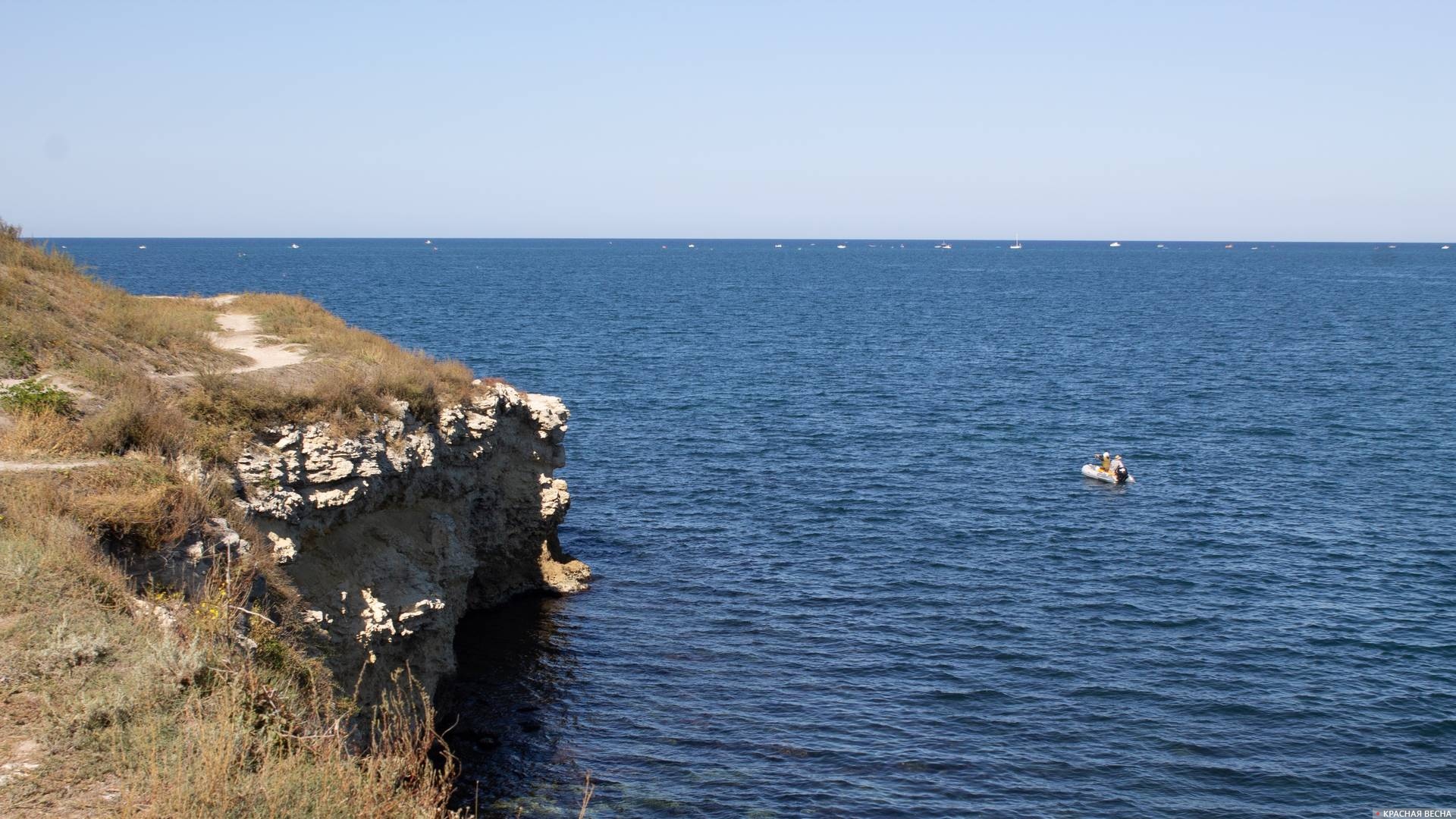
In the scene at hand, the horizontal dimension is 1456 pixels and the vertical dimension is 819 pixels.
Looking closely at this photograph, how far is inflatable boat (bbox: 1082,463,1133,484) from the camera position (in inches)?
1599

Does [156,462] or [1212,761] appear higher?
[156,462]

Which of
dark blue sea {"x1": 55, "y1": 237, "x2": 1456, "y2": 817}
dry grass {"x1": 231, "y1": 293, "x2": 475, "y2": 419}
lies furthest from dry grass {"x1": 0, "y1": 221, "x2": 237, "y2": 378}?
dark blue sea {"x1": 55, "y1": 237, "x2": 1456, "y2": 817}

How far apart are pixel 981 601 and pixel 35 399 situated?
22.4 m

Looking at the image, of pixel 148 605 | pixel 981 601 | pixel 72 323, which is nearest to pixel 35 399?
pixel 72 323

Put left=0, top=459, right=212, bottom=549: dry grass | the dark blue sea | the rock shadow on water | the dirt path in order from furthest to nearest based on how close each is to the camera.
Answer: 1. the dark blue sea
2. the rock shadow on water
3. the dirt path
4. left=0, top=459, right=212, bottom=549: dry grass

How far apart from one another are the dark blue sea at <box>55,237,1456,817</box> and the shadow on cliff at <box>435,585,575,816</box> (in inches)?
3.8

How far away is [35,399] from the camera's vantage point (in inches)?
640

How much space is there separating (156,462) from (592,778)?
9.65 meters

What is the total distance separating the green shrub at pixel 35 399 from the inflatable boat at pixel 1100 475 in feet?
112

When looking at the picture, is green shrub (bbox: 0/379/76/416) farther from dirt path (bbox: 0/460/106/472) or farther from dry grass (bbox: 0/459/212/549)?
dry grass (bbox: 0/459/212/549)

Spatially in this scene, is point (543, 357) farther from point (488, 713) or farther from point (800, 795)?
Result: point (800, 795)

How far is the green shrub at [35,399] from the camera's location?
1606cm

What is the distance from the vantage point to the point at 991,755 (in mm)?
21562

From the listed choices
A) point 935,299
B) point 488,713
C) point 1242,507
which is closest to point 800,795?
point 488,713
